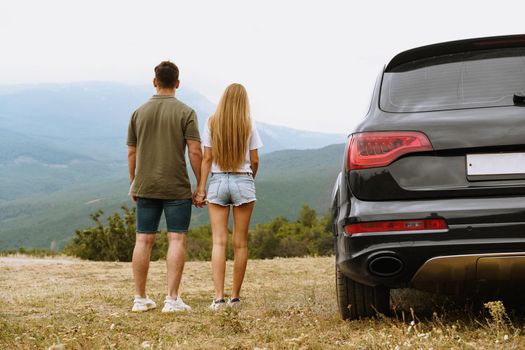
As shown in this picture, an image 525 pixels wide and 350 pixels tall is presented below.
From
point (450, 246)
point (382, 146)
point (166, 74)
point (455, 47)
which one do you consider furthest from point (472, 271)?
point (166, 74)

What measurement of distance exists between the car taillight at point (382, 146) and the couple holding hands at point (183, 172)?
6.26 feet

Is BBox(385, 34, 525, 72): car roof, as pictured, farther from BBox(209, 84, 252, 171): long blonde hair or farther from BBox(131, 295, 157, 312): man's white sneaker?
BBox(131, 295, 157, 312): man's white sneaker

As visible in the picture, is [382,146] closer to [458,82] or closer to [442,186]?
[442,186]

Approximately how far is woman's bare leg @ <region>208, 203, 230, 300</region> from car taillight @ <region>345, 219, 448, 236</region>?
2.15 m

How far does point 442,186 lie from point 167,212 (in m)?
2.79

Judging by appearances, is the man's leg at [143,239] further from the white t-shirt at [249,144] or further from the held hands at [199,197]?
the white t-shirt at [249,144]

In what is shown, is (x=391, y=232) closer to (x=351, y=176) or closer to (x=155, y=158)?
(x=351, y=176)

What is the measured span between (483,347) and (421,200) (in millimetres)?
805

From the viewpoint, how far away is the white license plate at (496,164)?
341cm

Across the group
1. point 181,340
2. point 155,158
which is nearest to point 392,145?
point 181,340


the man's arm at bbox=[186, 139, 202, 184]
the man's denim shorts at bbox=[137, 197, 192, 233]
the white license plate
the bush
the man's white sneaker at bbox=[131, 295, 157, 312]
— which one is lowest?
the bush

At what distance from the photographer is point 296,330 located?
13.7 feet

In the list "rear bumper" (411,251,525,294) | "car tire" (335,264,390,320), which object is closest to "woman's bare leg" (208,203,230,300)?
"car tire" (335,264,390,320)

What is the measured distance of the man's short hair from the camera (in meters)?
5.70
